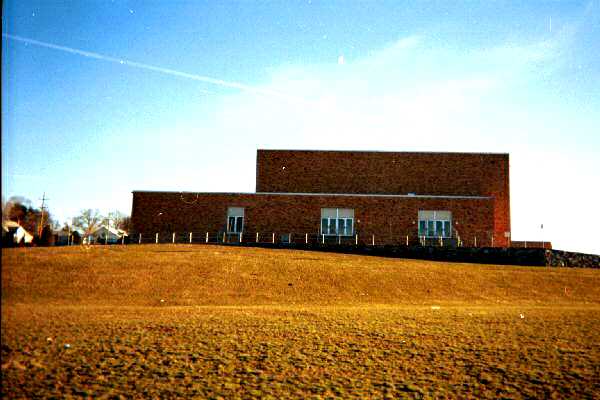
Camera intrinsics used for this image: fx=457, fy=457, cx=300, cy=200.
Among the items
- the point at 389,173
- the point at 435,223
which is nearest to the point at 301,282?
the point at 435,223

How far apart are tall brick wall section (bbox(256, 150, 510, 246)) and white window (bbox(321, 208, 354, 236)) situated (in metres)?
5.78

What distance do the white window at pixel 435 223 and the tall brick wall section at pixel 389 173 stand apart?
5.55 meters

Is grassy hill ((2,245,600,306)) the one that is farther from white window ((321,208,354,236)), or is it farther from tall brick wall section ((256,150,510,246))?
tall brick wall section ((256,150,510,246))

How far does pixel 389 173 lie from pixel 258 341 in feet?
119

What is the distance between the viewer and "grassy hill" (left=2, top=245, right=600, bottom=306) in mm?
12734

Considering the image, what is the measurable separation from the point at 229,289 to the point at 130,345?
831 centimetres

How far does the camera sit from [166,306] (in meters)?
11.5

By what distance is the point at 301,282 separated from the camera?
16516mm

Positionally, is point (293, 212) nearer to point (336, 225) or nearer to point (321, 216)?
point (321, 216)

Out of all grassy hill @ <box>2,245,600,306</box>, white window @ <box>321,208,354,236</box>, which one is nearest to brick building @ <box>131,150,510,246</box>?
white window @ <box>321,208,354,236</box>

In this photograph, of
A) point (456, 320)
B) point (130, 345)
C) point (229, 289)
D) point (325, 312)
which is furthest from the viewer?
point (229, 289)

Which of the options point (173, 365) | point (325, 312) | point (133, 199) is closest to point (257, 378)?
point (173, 365)

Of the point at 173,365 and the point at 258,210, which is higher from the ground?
the point at 258,210

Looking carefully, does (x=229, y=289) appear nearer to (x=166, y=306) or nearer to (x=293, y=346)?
(x=166, y=306)
